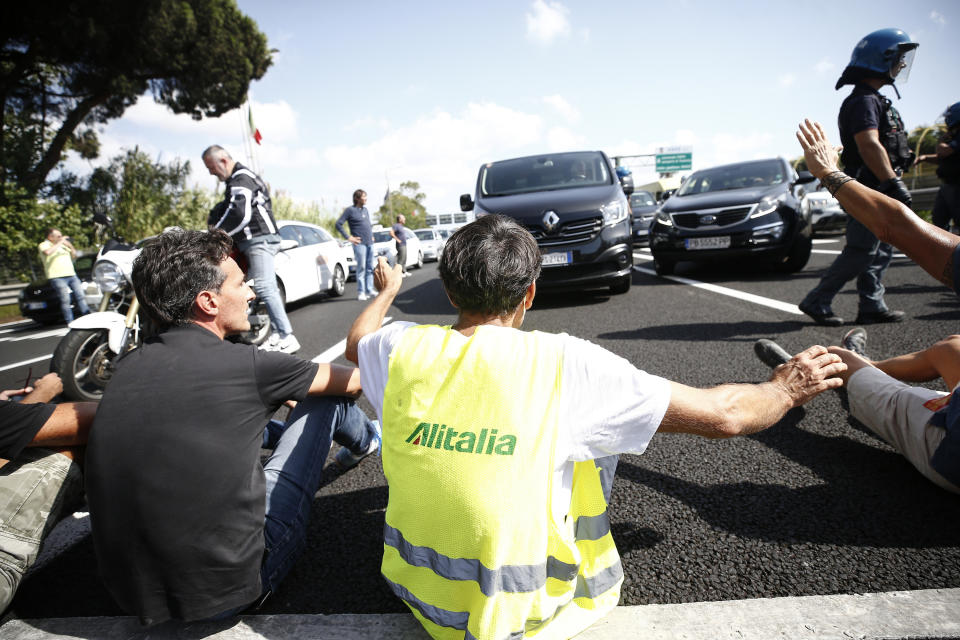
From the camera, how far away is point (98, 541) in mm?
1431

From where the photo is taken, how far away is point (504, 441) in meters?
1.18

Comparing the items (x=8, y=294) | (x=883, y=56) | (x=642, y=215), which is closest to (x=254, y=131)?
(x=8, y=294)

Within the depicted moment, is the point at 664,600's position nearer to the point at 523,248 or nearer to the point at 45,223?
the point at 523,248

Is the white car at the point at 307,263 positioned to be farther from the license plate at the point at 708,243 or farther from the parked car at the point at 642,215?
the parked car at the point at 642,215

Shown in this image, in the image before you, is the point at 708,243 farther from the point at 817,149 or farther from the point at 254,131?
the point at 254,131

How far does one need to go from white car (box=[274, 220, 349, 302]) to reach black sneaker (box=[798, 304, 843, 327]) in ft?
20.5

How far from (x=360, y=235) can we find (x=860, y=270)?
26.4 feet

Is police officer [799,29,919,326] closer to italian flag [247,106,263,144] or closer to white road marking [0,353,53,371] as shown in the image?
white road marking [0,353,53,371]

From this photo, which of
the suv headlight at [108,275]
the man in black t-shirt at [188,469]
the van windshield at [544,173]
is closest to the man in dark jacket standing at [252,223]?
the suv headlight at [108,275]

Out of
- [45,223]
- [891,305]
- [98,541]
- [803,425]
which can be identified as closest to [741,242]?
[891,305]

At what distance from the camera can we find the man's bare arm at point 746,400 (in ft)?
4.27

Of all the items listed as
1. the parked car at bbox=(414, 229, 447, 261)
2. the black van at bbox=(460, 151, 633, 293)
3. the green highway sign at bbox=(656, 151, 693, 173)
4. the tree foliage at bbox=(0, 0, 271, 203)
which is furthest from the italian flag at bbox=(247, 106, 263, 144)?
the green highway sign at bbox=(656, 151, 693, 173)

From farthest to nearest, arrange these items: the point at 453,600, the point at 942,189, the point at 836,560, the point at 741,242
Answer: the point at 741,242
the point at 942,189
the point at 836,560
the point at 453,600

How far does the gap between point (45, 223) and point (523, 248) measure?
19311 mm
